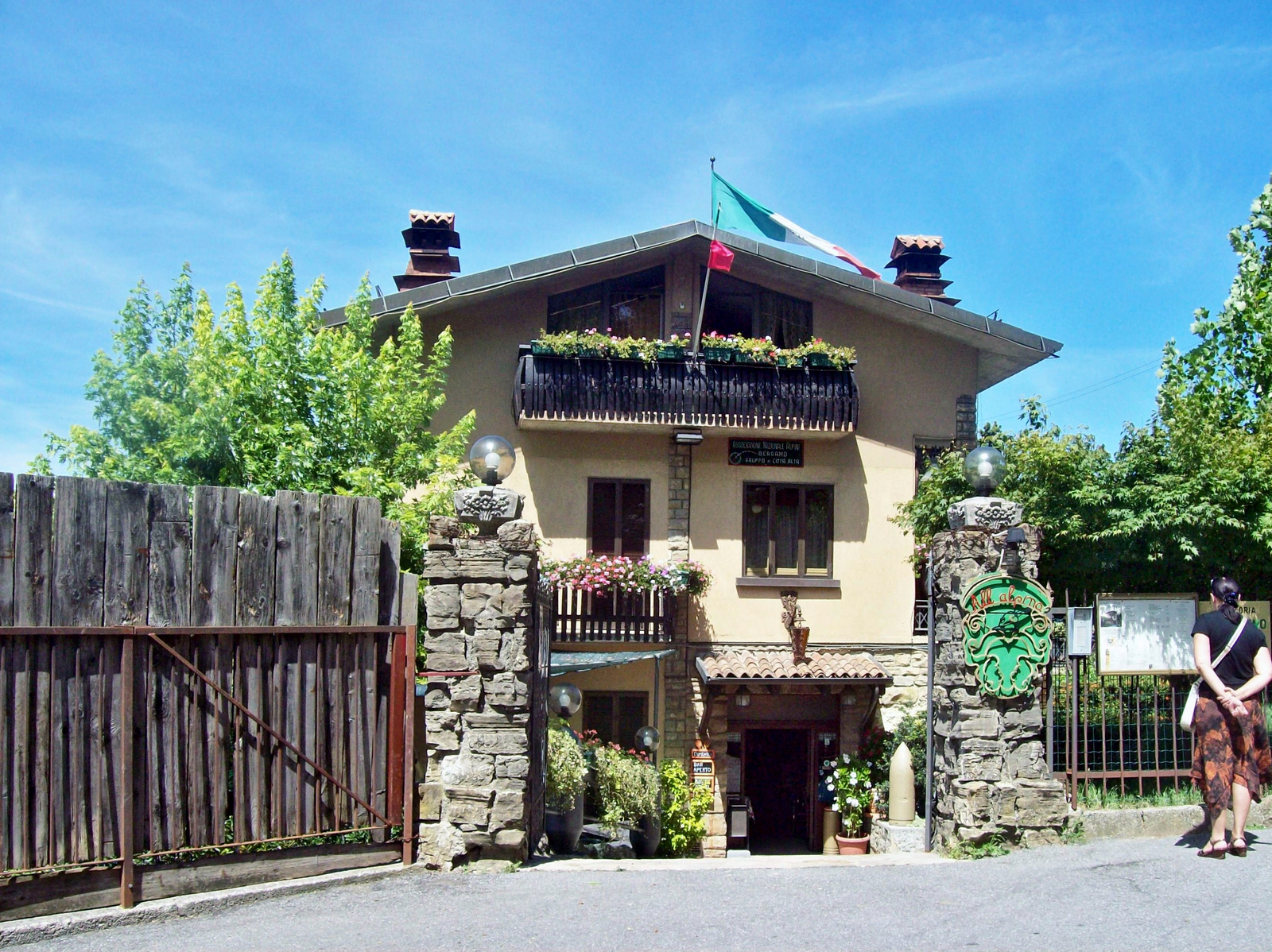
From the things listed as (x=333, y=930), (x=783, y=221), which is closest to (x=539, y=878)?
(x=333, y=930)

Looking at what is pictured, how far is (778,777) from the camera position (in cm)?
1686

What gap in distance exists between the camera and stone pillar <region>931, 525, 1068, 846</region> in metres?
8.10

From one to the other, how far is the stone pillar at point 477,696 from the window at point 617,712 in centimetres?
901

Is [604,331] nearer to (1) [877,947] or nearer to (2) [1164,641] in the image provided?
(2) [1164,641]

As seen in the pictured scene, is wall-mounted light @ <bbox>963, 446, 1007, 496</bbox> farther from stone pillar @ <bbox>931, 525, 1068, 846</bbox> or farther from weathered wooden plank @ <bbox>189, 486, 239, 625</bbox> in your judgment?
weathered wooden plank @ <bbox>189, 486, 239, 625</bbox>

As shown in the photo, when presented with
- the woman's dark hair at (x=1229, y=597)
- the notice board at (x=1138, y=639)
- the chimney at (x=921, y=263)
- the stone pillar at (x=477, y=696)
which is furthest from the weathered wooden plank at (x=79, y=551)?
the chimney at (x=921, y=263)

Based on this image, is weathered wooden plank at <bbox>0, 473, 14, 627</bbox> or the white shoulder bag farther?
the white shoulder bag

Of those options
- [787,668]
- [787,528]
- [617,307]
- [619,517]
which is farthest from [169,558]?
[787,528]

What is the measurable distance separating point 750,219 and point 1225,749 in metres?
9.51

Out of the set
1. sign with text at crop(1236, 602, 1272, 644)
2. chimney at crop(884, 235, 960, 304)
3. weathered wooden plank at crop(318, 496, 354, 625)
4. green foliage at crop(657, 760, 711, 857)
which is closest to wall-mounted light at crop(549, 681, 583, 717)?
green foliage at crop(657, 760, 711, 857)

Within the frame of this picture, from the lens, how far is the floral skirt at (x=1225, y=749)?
7262 mm

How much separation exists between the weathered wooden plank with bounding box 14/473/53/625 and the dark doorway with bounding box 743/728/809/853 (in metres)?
12.6

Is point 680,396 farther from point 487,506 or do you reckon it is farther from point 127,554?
point 127,554

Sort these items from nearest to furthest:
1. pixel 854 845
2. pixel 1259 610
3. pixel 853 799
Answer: pixel 1259 610 < pixel 854 845 < pixel 853 799
